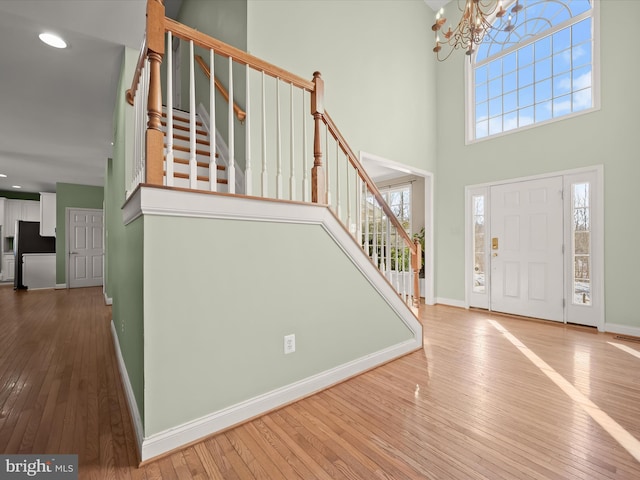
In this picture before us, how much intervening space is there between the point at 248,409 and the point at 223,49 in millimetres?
2153

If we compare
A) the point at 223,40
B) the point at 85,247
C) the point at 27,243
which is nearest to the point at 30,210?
the point at 27,243

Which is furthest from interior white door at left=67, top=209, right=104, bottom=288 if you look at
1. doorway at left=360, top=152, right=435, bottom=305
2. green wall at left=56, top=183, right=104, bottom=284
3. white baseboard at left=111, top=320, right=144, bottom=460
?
doorway at left=360, top=152, right=435, bottom=305

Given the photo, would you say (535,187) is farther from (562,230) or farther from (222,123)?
(222,123)

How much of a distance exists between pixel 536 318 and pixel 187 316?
4.50m

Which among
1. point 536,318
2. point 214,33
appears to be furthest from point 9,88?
point 536,318

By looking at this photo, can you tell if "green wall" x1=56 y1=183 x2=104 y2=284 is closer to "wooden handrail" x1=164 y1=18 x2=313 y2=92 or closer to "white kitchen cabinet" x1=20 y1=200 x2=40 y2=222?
"white kitchen cabinet" x1=20 y1=200 x2=40 y2=222

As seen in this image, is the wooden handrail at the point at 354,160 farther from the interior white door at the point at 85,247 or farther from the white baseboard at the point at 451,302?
the interior white door at the point at 85,247

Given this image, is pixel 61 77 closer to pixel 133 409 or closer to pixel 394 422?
pixel 133 409

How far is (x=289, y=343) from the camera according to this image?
2020 mm

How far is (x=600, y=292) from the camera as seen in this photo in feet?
11.9

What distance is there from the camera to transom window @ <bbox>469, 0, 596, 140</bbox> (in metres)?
3.84

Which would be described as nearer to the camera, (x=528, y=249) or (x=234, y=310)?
(x=234, y=310)

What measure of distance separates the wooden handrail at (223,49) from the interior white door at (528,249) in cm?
356

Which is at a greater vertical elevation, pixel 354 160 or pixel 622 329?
pixel 354 160
